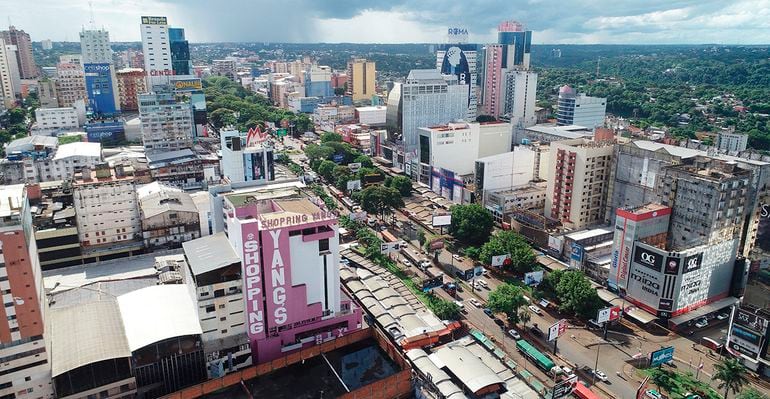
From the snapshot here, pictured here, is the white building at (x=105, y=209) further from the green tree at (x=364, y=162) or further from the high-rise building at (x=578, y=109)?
the high-rise building at (x=578, y=109)

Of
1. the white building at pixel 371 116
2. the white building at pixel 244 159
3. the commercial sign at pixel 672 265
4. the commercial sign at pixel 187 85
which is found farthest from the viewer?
the white building at pixel 371 116

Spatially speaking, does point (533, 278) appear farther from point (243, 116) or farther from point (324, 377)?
point (243, 116)

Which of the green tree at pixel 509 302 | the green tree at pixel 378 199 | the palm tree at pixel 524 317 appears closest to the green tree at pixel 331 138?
the green tree at pixel 378 199

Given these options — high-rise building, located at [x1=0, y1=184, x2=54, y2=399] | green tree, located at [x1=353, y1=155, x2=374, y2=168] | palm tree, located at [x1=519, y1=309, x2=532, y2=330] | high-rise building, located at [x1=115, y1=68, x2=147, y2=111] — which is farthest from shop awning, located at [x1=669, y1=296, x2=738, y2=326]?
high-rise building, located at [x1=115, y1=68, x2=147, y2=111]

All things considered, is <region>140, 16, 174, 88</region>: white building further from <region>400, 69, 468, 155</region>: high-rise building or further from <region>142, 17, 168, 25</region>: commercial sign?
<region>400, 69, 468, 155</region>: high-rise building

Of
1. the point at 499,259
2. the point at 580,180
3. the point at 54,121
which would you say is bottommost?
the point at 499,259

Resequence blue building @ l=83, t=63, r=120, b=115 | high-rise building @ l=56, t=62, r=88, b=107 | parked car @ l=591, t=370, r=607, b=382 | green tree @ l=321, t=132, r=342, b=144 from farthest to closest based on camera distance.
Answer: high-rise building @ l=56, t=62, r=88, b=107
blue building @ l=83, t=63, r=120, b=115
green tree @ l=321, t=132, r=342, b=144
parked car @ l=591, t=370, r=607, b=382

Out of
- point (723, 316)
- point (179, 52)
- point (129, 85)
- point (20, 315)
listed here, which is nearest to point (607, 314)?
point (723, 316)
